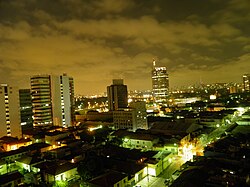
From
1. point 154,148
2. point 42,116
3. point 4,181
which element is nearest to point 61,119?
point 42,116

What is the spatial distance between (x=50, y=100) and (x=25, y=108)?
3957 mm

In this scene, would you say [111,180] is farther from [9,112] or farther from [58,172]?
→ [9,112]

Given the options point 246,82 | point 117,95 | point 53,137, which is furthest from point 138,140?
point 246,82

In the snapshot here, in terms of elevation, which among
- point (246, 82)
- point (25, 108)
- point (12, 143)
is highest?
point (246, 82)

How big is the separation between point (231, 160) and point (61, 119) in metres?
28.6

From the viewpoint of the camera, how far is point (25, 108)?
107 feet

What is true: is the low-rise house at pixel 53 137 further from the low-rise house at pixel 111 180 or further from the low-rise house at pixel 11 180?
the low-rise house at pixel 111 180

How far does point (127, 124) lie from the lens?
31.1 metres

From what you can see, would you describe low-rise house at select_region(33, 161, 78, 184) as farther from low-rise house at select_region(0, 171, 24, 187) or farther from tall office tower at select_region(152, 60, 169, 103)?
tall office tower at select_region(152, 60, 169, 103)

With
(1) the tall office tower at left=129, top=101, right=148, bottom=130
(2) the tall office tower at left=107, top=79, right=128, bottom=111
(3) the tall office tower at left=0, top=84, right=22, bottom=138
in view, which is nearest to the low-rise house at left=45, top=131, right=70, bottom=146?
(3) the tall office tower at left=0, top=84, right=22, bottom=138

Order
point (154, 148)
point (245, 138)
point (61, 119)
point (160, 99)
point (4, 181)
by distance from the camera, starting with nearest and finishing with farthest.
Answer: point (4, 181) → point (245, 138) → point (154, 148) → point (61, 119) → point (160, 99)

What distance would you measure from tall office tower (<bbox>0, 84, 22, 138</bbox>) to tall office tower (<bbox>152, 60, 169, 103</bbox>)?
5830 cm

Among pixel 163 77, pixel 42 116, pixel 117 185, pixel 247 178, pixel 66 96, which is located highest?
pixel 163 77

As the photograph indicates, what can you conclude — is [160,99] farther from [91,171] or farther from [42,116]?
[91,171]
